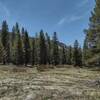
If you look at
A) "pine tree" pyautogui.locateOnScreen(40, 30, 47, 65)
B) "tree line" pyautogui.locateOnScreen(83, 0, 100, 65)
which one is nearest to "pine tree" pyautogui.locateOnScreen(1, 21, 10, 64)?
"pine tree" pyautogui.locateOnScreen(40, 30, 47, 65)

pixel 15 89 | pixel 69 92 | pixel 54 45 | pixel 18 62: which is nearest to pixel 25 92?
pixel 15 89

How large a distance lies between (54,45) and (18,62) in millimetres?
24056

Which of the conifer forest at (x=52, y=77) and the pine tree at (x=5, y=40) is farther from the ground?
the pine tree at (x=5, y=40)

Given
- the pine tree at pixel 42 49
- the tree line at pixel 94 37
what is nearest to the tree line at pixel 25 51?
the pine tree at pixel 42 49

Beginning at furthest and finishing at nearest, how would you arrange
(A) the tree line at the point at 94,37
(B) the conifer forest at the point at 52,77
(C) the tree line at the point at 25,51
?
(C) the tree line at the point at 25,51
(A) the tree line at the point at 94,37
(B) the conifer forest at the point at 52,77

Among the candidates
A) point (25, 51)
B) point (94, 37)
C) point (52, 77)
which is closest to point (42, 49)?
point (25, 51)

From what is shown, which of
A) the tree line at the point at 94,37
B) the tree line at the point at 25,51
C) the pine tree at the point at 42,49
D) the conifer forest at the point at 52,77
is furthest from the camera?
the pine tree at the point at 42,49

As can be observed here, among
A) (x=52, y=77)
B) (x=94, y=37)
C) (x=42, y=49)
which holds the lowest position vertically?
(x=52, y=77)

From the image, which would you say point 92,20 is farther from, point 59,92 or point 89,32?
point 59,92

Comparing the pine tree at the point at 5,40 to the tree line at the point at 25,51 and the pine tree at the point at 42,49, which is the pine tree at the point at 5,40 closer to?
the tree line at the point at 25,51

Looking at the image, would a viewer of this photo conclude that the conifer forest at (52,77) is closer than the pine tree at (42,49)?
Yes

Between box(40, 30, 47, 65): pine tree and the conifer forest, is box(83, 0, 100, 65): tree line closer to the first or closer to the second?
the conifer forest

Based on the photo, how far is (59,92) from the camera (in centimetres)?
1558

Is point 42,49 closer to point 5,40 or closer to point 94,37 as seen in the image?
point 5,40
